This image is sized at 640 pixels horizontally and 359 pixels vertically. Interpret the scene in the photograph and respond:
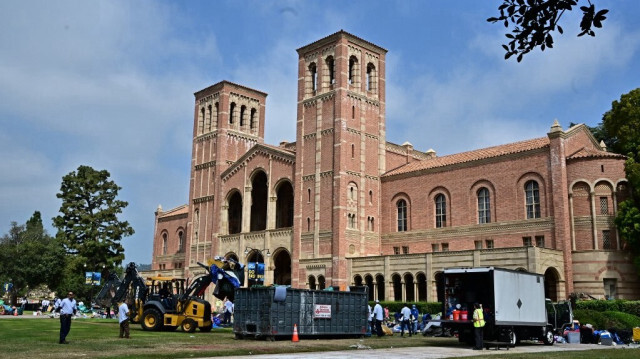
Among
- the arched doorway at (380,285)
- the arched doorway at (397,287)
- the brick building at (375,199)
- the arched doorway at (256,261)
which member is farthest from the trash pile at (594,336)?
the arched doorway at (256,261)

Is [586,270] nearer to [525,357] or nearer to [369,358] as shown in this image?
[525,357]

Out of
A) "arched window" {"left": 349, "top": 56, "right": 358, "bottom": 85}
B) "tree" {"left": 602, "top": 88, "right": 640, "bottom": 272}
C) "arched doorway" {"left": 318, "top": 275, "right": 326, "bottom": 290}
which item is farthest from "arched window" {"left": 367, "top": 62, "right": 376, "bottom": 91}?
"tree" {"left": 602, "top": 88, "right": 640, "bottom": 272}

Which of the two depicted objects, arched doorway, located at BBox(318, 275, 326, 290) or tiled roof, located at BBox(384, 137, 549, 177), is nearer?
tiled roof, located at BBox(384, 137, 549, 177)

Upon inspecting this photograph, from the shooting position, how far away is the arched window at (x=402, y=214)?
5241 centimetres

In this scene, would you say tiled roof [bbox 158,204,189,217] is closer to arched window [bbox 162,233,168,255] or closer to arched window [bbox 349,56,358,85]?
arched window [bbox 162,233,168,255]

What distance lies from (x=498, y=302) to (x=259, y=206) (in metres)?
42.8

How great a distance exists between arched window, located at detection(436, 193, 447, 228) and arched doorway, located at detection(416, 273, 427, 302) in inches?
211

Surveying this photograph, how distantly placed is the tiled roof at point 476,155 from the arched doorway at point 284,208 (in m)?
10.9

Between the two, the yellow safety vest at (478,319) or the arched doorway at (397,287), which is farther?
the arched doorway at (397,287)

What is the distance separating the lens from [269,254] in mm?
56312

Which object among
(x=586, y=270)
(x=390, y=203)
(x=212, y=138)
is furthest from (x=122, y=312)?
(x=212, y=138)

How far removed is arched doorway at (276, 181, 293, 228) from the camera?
60781mm

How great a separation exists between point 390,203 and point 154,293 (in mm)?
25099

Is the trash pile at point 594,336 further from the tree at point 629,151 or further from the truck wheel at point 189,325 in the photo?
the truck wheel at point 189,325
